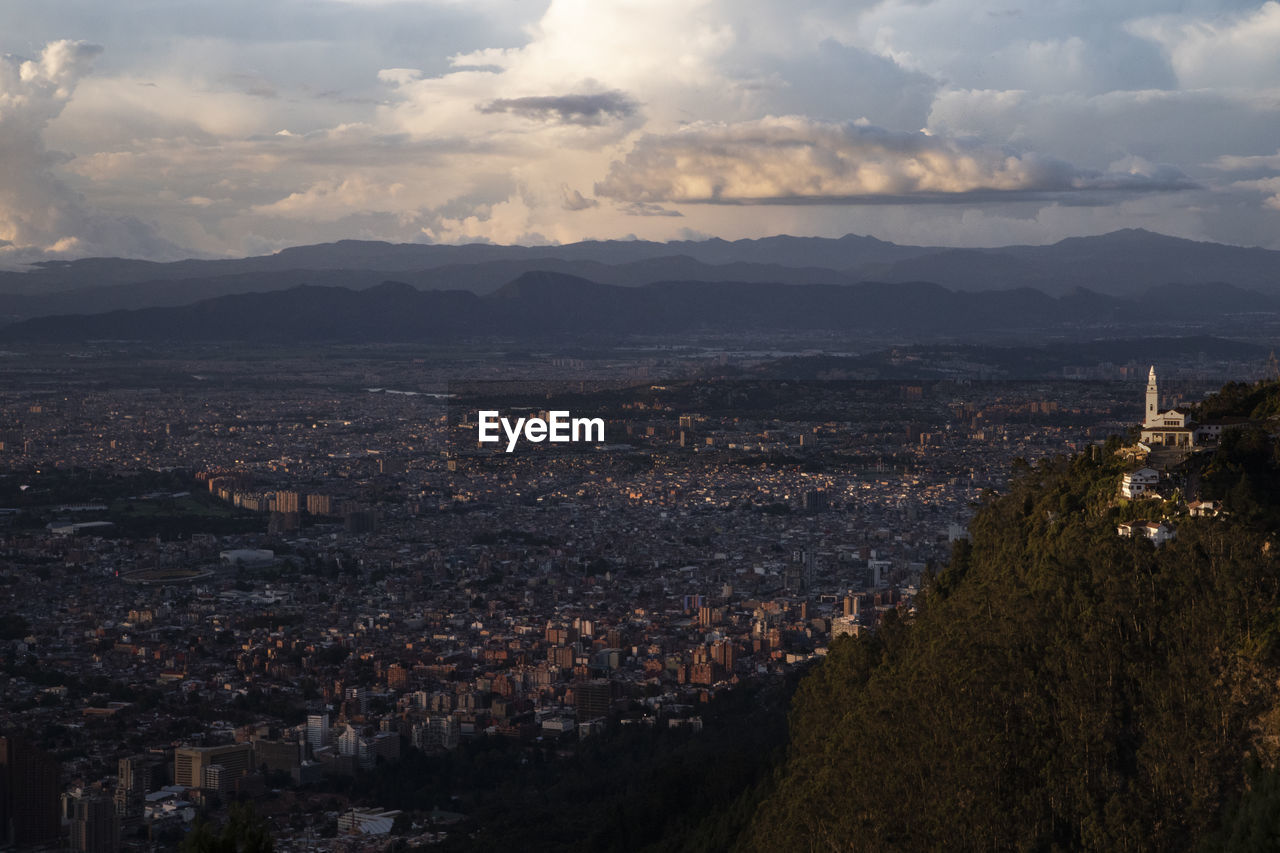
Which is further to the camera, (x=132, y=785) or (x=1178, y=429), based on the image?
(x=132, y=785)

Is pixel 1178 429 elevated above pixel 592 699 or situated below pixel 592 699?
above

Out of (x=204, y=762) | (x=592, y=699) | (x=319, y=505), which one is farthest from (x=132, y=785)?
(x=319, y=505)

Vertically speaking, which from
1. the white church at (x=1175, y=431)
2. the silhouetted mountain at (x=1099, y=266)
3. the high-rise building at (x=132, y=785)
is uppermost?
the silhouetted mountain at (x=1099, y=266)

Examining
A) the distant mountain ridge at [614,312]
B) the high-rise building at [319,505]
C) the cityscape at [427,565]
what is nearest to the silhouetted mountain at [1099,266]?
the distant mountain ridge at [614,312]

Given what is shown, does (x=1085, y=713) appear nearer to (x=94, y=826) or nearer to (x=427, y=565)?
(x=94, y=826)

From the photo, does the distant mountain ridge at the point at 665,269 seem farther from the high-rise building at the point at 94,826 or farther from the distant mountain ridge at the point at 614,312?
the high-rise building at the point at 94,826

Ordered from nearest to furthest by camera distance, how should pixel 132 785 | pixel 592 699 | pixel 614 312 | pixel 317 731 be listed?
pixel 132 785
pixel 317 731
pixel 592 699
pixel 614 312
